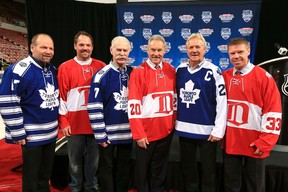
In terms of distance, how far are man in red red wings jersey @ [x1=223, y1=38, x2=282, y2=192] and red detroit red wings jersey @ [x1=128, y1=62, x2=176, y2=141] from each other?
0.52 m

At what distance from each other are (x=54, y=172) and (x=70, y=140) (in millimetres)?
784

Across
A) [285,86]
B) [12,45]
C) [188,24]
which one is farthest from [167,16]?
[12,45]

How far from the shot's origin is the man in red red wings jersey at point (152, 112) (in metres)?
1.96

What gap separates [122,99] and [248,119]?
1.09 m

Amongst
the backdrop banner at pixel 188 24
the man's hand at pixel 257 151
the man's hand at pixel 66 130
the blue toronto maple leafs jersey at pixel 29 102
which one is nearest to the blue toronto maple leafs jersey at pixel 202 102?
the man's hand at pixel 257 151

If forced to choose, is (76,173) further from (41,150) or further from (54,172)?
(54,172)

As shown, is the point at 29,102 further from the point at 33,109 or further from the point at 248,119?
the point at 248,119

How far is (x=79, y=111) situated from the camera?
2268 millimetres

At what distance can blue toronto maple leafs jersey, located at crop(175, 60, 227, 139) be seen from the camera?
193 centimetres

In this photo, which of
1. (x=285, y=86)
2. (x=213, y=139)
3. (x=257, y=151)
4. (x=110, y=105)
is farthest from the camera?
(x=285, y=86)

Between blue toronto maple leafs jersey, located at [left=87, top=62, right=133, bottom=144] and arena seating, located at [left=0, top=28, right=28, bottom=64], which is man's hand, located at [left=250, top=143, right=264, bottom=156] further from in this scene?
arena seating, located at [left=0, top=28, right=28, bottom=64]

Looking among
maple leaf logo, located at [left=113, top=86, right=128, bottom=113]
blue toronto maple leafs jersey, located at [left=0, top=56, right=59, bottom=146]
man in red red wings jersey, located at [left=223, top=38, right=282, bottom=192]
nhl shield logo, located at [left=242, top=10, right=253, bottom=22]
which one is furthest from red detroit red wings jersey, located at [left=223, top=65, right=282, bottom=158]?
nhl shield logo, located at [left=242, top=10, right=253, bottom=22]

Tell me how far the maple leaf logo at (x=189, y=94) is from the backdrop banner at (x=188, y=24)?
2756 mm

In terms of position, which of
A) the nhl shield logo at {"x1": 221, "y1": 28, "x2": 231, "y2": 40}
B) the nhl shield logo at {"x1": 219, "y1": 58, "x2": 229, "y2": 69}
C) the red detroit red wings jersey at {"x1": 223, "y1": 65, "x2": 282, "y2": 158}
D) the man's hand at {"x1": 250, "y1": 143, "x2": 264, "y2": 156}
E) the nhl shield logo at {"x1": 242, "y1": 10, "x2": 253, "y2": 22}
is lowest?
the man's hand at {"x1": 250, "y1": 143, "x2": 264, "y2": 156}
